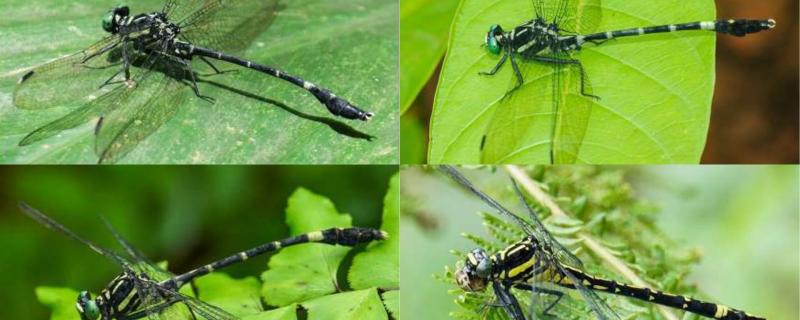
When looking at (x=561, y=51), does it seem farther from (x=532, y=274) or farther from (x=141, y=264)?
(x=141, y=264)

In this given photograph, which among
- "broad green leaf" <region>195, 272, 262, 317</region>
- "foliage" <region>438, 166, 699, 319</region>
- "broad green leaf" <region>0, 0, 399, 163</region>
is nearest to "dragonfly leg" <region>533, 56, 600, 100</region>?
"foliage" <region>438, 166, 699, 319</region>

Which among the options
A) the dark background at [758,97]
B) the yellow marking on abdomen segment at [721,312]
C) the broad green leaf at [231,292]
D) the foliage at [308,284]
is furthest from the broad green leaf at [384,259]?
the dark background at [758,97]

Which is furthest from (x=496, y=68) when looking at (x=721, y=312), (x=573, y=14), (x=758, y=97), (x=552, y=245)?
(x=758, y=97)

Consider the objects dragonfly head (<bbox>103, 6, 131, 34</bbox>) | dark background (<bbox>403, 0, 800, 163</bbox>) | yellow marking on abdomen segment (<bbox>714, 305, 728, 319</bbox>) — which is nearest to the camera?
yellow marking on abdomen segment (<bbox>714, 305, 728, 319</bbox>)

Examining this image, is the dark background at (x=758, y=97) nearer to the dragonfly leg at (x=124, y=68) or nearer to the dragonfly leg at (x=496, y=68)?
the dragonfly leg at (x=496, y=68)

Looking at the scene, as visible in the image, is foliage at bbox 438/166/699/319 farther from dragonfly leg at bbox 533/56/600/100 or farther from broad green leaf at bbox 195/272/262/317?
broad green leaf at bbox 195/272/262/317

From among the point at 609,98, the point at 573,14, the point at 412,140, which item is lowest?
the point at 412,140
